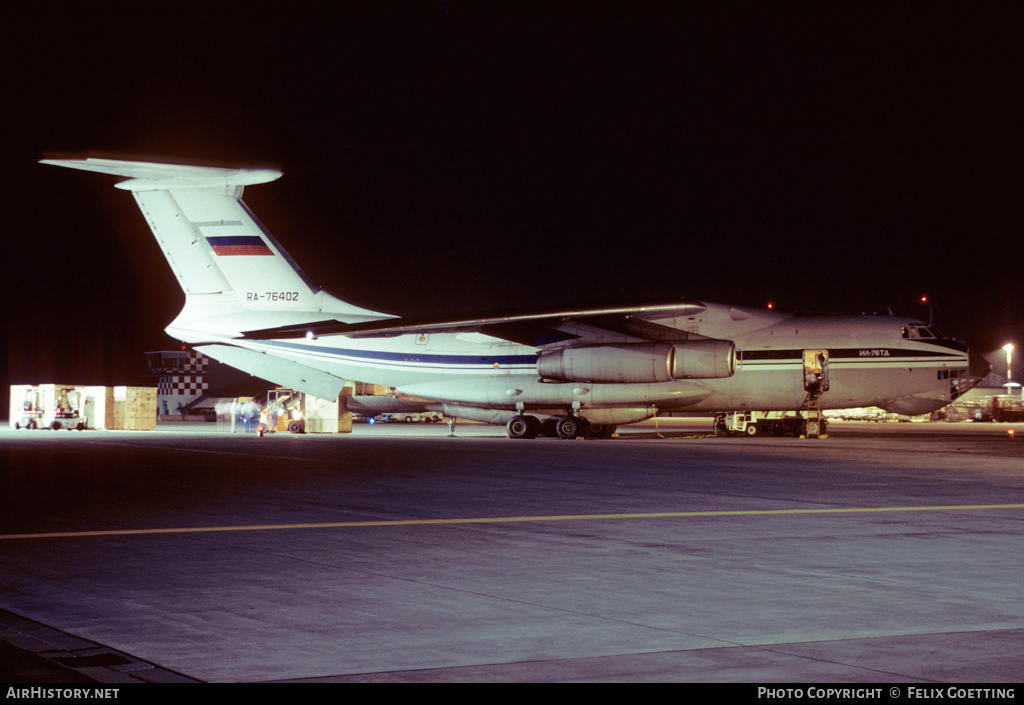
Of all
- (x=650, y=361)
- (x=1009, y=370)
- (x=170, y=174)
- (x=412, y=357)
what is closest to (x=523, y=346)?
(x=412, y=357)

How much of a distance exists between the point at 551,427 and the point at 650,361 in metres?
4.84

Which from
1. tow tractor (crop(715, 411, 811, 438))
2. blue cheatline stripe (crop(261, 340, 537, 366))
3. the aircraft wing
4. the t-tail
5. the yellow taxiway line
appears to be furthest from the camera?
tow tractor (crop(715, 411, 811, 438))

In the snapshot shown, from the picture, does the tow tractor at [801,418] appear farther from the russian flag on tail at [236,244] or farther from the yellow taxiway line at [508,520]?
the yellow taxiway line at [508,520]

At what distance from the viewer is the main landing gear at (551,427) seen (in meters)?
29.2

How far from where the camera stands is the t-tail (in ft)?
94.4

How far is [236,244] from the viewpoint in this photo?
29.2 meters

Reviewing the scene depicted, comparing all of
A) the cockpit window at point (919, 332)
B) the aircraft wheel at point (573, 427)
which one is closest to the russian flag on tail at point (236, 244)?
the aircraft wheel at point (573, 427)

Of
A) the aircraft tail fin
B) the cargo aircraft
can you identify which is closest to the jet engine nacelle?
the cargo aircraft

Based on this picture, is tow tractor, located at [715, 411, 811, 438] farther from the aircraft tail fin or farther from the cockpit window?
the aircraft tail fin

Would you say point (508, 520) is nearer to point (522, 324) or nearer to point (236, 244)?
point (522, 324)

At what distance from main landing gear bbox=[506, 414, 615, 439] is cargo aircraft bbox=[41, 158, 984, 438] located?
1.7 inches

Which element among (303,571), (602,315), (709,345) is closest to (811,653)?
(303,571)

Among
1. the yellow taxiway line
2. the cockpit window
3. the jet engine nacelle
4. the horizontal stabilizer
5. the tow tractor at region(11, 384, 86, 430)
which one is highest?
the horizontal stabilizer

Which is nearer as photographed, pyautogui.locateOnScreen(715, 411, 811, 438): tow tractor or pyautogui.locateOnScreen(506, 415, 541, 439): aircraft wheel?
pyautogui.locateOnScreen(506, 415, 541, 439): aircraft wheel
